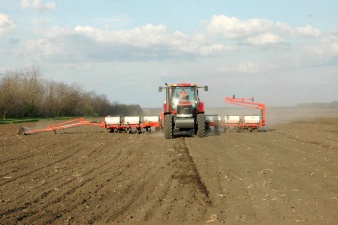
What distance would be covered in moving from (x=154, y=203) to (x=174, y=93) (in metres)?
15.2

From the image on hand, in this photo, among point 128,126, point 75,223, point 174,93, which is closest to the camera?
point 75,223

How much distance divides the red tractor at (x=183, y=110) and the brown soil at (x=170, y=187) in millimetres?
5361

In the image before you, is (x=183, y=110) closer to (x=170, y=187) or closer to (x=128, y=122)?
(x=128, y=122)

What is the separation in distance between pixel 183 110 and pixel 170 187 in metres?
12.4

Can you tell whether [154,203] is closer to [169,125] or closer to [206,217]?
[206,217]

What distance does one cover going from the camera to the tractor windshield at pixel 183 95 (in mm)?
22781

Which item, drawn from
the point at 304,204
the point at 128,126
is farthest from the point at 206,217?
the point at 128,126

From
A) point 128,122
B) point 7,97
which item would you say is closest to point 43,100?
point 7,97

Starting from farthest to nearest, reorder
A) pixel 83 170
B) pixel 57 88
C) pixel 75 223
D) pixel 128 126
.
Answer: pixel 57 88 → pixel 128 126 → pixel 83 170 → pixel 75 223

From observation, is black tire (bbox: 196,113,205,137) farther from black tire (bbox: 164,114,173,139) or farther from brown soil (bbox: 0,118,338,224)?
brown soil (bbox: 0,118,338,224)

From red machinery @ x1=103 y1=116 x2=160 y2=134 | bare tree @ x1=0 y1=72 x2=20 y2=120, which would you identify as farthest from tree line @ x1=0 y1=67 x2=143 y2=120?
red machinery @ x1=103 y1=116 x2=160 y2=134

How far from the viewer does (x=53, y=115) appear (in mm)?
61406

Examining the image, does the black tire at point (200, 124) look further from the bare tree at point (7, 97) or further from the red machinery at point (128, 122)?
the bare tree at point (7, 97)

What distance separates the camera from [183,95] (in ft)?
74.9
